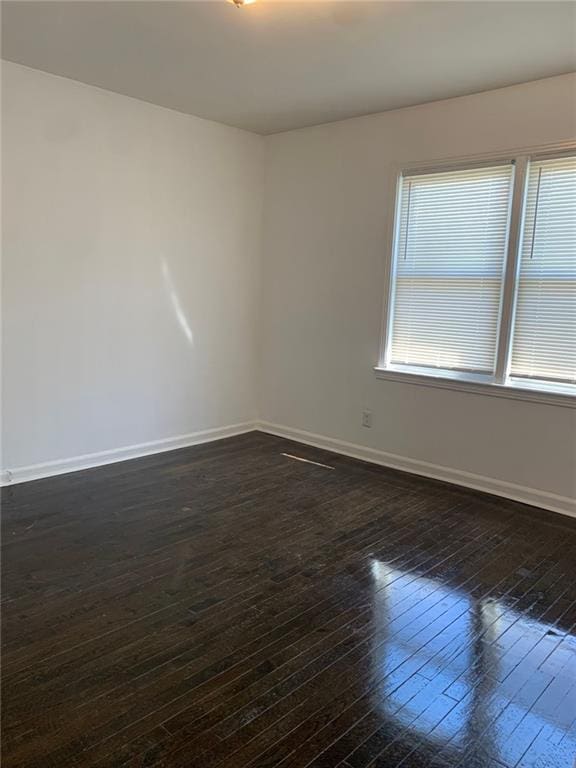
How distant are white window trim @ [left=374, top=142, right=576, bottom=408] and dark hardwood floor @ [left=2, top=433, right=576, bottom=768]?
0.74 m

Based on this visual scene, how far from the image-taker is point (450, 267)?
3951 millimetres

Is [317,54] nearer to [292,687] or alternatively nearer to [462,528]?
[462,528]

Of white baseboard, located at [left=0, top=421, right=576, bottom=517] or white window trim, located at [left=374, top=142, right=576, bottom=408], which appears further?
white baseboard, located at [left=0, top=421, right=576, bottom=517]

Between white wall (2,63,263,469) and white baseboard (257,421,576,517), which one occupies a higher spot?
white wall (2,63,263,469)

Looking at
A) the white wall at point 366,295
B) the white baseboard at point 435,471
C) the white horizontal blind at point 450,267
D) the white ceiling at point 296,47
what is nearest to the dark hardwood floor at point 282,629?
the white baseboard at point 435,471

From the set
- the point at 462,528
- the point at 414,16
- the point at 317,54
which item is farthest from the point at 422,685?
the point at 317,54

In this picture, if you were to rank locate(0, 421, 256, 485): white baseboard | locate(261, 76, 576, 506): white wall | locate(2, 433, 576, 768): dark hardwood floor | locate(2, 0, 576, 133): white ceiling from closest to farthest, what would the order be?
locate(2, 433, 576, 768): dark hardwood floor → locate(2, 0, 576, 133): white ceiling → locate(261, 76, 576, 506): white wall → locate(0, 421, 256, 485): white baseboard

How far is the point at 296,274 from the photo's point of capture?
4867 mm

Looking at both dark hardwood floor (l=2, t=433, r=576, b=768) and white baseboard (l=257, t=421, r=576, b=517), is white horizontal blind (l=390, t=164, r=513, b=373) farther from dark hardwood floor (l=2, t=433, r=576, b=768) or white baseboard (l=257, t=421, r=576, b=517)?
dark hardwood floor (l=2, t=433, r=576, b=768)

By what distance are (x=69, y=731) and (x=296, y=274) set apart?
12.6 ft

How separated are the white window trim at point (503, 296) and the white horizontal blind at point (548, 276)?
0.05 meters

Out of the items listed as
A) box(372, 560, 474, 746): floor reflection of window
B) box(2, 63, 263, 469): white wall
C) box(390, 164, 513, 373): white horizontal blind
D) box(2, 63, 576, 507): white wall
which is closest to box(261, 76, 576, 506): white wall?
box(2, 63, 576, 507): white wall

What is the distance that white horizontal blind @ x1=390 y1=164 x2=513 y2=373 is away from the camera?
373 centimetres

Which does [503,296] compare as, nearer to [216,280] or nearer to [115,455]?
[216,280]
